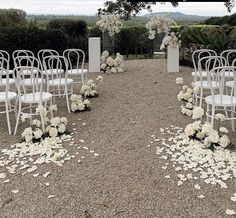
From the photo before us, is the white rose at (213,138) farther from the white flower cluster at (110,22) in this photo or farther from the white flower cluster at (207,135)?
the white flower cluster at (110,22)

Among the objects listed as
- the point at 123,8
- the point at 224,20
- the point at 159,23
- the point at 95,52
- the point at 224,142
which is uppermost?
the point at 123,8

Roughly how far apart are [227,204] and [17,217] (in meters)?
1.52

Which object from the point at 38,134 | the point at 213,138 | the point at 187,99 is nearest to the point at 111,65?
the point at 187,99

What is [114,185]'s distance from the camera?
2.94 m

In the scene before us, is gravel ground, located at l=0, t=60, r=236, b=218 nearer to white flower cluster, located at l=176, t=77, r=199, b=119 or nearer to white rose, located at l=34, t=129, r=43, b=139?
white flower cluster, located at l=176, t=77, r=199, b=119

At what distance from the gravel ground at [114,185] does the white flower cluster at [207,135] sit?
480mm

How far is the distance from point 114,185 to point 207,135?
3.99ft

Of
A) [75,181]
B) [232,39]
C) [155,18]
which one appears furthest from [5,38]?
[75,181]

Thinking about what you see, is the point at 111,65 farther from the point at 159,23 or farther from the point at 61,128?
the point at 61,128

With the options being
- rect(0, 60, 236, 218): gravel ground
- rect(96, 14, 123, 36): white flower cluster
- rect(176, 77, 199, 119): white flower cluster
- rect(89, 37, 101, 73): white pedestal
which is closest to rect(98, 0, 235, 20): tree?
rect(96, 14, 123, 36): white flower cluster

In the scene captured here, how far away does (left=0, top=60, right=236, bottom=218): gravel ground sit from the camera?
2578 millimetres

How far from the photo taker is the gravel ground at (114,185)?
2578 mm

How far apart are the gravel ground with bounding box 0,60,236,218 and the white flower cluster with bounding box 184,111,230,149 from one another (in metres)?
0.48

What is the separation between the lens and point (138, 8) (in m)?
14.6
